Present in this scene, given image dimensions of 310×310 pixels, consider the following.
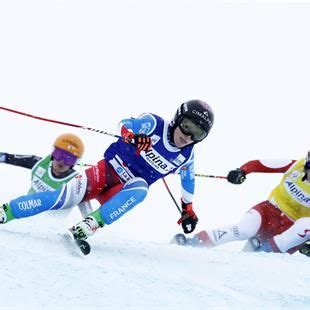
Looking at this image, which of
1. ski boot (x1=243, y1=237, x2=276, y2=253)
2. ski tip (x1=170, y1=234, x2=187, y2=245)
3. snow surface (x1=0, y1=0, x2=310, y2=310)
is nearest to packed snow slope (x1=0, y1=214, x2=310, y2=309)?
snow surface (x1=0, y1=0, x2=310, y2=310)

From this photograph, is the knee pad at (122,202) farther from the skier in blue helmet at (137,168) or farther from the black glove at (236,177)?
the black glove at (236,177)

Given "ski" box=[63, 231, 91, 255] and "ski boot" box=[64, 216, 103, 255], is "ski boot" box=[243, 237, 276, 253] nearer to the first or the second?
"ski boot" box=[64, 216, 103, 255]

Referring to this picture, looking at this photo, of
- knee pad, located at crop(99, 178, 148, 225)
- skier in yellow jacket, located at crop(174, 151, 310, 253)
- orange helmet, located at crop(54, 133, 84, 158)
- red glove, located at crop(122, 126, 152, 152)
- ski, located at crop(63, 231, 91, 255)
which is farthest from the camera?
orange helmet, located at crop(54, 133, 84, 158)

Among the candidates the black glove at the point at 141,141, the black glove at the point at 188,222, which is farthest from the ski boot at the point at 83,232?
the black glove at the point at 188,222

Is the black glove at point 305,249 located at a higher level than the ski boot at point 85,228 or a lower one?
lower

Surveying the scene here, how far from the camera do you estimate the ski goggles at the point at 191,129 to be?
457cm

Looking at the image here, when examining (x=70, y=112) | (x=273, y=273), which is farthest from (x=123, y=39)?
(x=273, y=273)

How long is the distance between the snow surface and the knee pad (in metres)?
0.20

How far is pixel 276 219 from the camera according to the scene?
595 cm

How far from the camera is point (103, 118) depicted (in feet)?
76.7

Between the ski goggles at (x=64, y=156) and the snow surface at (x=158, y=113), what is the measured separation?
601mm

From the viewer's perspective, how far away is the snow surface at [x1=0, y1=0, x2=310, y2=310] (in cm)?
296

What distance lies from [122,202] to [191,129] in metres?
0.83

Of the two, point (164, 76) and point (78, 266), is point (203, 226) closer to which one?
point (78, 266)
